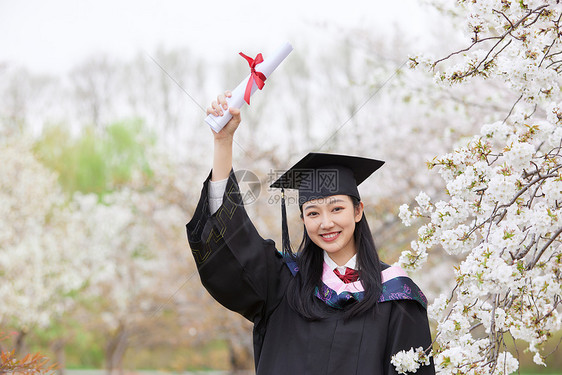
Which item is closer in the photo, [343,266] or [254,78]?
[254,78]

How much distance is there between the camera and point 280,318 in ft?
6.88

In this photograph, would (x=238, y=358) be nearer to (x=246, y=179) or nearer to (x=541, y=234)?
(x=246, y=179)

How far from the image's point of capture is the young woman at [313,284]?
6.48ft

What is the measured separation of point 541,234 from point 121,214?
999 cm

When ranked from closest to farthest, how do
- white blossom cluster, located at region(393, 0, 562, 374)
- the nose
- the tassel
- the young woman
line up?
white blossom cluster, located at region(393, 0, 562, 374)
the young woman
the nose
the tassel

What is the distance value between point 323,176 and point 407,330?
634 millimetres

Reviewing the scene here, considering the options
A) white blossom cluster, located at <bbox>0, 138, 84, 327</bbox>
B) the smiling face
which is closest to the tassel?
the smiling face

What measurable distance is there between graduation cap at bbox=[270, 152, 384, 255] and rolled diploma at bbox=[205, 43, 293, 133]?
348 mm

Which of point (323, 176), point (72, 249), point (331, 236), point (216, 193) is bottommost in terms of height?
point (331, 236)

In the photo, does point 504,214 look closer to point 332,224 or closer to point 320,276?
point 332,224

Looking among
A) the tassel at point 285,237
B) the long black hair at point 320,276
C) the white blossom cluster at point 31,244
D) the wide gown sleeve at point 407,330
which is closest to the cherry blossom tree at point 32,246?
the white blossom cluster at point 31,244

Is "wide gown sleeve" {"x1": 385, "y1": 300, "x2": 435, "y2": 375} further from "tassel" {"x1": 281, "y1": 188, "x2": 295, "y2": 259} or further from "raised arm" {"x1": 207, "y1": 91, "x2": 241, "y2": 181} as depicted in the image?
"raised arm" {"x1": 207, "y1": 91, "x2": 241, "y2": 181}

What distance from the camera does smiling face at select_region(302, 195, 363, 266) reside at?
2094 millimetres

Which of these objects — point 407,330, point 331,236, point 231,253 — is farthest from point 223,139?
point 407,330
